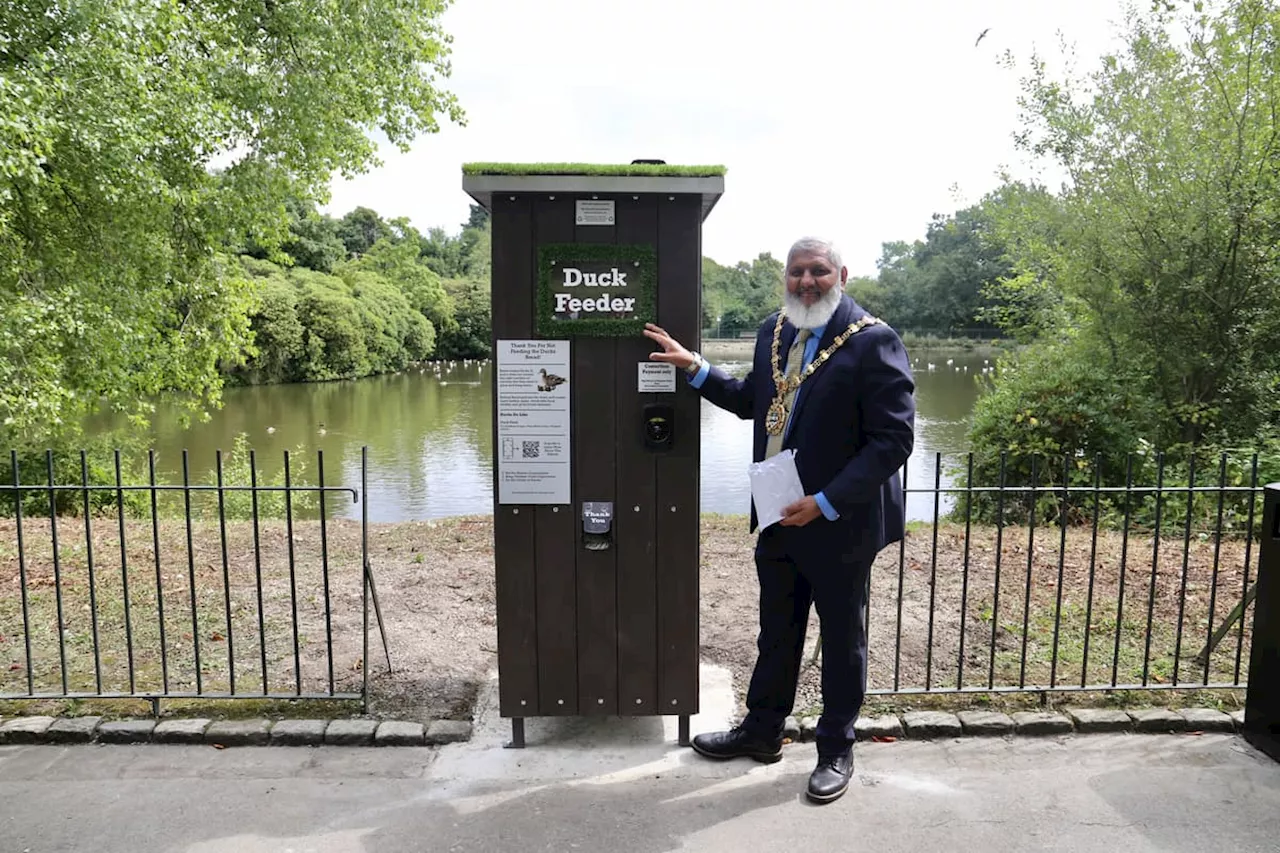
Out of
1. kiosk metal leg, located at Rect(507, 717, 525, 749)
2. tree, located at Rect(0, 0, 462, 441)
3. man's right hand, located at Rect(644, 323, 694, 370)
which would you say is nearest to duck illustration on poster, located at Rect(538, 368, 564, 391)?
man's right hand, located at Rect(644, 323, 694, 370)

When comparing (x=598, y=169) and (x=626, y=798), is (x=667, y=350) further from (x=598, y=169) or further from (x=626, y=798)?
(x=626, y=798)

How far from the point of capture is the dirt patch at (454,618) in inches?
157

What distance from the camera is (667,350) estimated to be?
3236 mm

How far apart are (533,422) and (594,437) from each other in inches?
10.0

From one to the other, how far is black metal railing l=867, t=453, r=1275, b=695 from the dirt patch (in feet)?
0.08

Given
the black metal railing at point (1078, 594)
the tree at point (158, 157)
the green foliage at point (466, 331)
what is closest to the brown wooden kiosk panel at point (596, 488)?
the black metal railing at point (1078, 594)

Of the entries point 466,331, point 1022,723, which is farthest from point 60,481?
point 466,331

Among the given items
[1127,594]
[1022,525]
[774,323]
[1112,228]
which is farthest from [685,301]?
[1112,228]

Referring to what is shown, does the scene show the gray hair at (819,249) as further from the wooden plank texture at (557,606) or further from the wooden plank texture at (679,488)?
the wooden plank texture at (557,606)

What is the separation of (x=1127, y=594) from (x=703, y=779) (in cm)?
390

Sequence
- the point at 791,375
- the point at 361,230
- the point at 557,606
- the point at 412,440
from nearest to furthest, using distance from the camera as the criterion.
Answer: the point at 791,375 < the point at 557,606 < the point at 412,440 < the point at 361,230

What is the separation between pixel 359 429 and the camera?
25.5 metres

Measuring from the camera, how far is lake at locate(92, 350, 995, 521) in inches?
579

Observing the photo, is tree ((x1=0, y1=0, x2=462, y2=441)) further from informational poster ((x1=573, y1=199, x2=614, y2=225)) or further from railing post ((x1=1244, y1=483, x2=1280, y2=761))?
railing post ((x1=1244, y1=483, x2=1280, y2=761))
